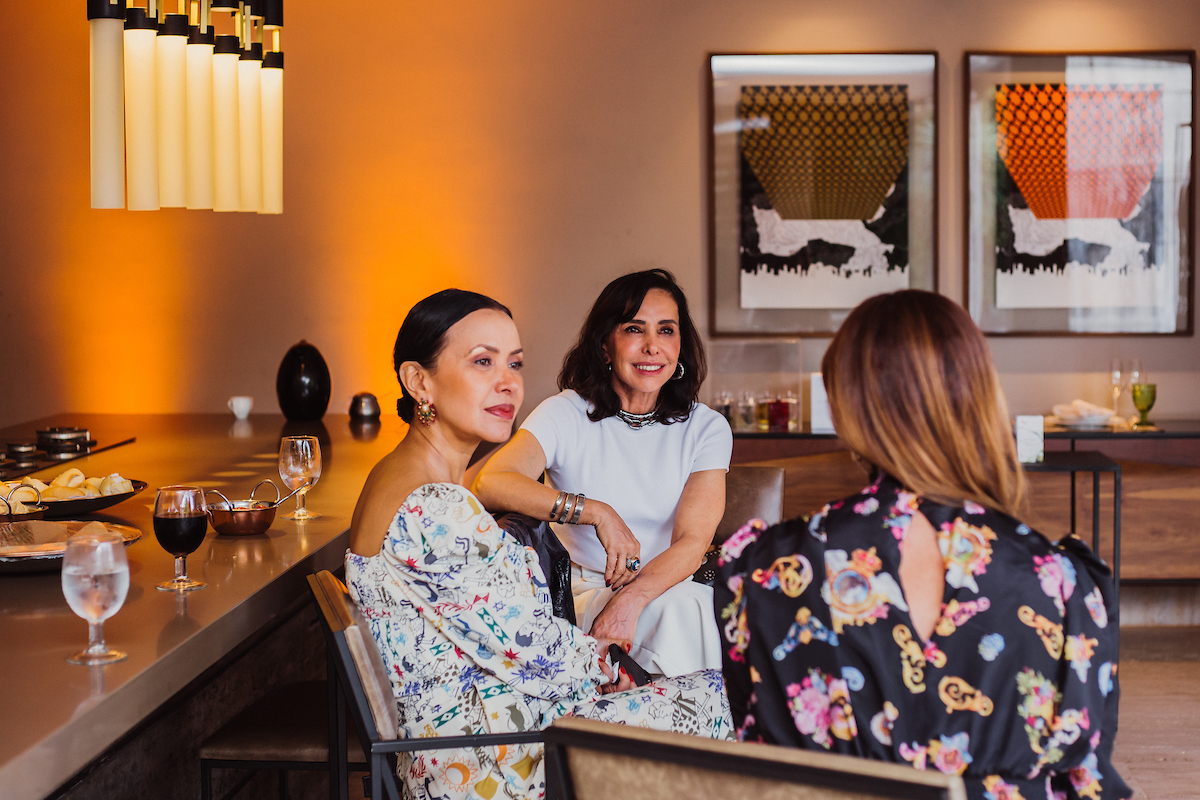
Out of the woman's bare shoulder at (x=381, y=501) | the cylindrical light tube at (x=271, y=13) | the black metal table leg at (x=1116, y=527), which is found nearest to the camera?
the woman's bare shoulder at (x=381, y=501)

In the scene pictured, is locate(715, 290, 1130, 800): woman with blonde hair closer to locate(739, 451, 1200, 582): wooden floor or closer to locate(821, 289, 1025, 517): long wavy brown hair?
locate(821, 289, 1025, 517): long wavy brown hair

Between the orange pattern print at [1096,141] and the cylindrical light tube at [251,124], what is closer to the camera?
the cylindrical light tube at [251,124]

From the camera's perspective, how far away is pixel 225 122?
9.05 ft

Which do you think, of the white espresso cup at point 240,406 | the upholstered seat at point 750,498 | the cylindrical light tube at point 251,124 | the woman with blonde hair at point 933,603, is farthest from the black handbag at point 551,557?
the white espresso cup at point 240,406

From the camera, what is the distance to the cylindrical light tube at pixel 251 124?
9.28 ft

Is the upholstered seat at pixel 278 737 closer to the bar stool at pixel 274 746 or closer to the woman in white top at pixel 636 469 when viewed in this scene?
the bar stool at pixel 274 746

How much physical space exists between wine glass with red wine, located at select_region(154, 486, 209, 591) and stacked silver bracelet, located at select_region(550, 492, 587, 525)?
2.43 feet

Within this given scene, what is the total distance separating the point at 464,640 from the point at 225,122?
1797 mm

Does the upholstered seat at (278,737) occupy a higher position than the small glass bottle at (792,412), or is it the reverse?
the small glass bottle at (792,412)

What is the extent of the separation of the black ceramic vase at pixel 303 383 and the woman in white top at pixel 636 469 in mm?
1772

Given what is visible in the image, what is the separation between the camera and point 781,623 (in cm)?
117

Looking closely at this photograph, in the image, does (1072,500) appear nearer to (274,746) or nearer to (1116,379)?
(1116,379)

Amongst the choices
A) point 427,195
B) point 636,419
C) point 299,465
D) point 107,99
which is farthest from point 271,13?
point 427,195

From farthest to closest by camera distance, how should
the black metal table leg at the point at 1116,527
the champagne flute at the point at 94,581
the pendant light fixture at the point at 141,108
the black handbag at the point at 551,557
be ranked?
1. the black metal table leg at the point at 1116,527
2. the pendant light fixture at the point at 141,108
3. the black handbag at the point at 551,557
4. the champagne flute at the point at 94,581
